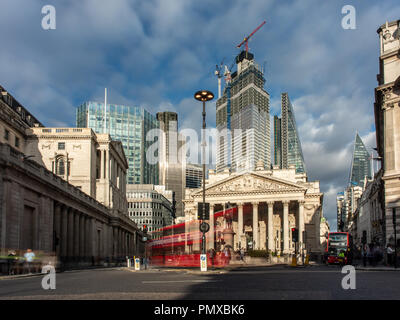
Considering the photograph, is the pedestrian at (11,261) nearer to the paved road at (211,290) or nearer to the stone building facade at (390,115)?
the paved road at (211,290)

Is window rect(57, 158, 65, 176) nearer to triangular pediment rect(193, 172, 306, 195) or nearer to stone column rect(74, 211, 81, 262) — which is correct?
stone column rect(74, 211, 81, 262)

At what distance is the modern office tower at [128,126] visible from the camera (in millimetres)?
135725

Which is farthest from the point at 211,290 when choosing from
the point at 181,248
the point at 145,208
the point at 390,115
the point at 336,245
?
the point at 145,208

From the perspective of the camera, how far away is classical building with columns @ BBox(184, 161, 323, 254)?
8512 cm

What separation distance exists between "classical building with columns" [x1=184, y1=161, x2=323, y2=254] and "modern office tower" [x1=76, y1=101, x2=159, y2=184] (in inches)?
1925

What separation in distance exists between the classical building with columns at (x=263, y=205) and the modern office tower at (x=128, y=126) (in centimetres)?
4889

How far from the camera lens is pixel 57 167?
6438 cm

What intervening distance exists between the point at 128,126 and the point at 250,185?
245 feet

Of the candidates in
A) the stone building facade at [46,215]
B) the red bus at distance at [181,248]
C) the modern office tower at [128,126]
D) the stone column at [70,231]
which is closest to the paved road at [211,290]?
the stone building facade at [46,215]

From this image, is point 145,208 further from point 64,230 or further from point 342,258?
point 64,230

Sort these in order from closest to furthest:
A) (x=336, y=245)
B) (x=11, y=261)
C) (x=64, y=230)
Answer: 1. (x=11, y=261)
2. (x=64, y=230)
3. (x=336, y=245)

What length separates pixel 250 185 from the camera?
8806 centimetres

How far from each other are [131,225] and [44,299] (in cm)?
7758
